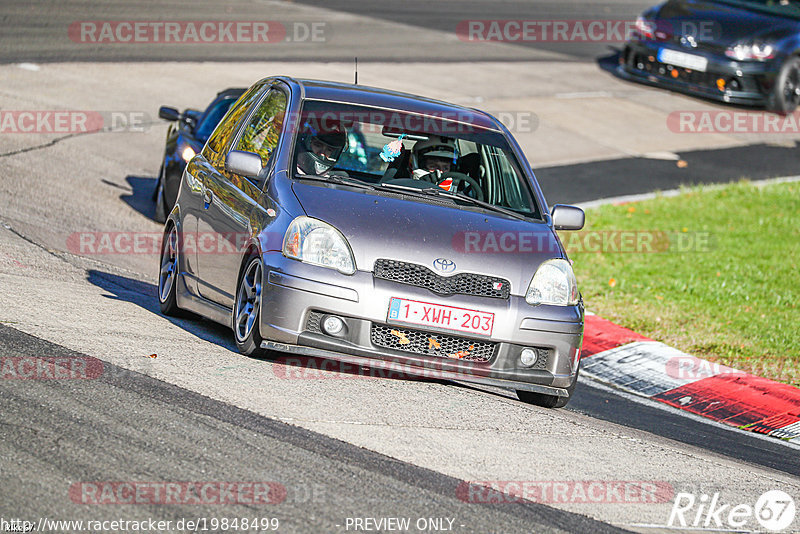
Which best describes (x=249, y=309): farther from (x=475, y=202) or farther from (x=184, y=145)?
(x=184, y=145)

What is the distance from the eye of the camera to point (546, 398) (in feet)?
23.2

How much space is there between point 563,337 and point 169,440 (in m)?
2.54

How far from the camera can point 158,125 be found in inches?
651

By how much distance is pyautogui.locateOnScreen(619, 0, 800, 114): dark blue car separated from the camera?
19.8 metres

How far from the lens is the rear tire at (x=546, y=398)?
22.8ft

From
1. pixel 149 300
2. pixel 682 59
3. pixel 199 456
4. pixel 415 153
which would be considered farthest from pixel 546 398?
pixel 682 59

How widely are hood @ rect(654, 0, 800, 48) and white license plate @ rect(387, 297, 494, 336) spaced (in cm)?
1473

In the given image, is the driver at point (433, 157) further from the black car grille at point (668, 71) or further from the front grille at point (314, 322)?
the black car grille at point (668, 71)

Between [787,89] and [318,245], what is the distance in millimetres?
15768

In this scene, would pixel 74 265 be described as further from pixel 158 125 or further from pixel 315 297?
pixel 158 125

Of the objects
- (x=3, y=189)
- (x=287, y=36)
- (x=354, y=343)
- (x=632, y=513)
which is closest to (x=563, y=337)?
(x=354, y=343)

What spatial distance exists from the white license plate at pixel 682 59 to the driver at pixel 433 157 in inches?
521

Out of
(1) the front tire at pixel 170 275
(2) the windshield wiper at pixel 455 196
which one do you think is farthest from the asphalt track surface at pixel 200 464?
(1) the front tire at pixel 170 275

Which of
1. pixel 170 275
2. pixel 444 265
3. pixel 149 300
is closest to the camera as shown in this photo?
pixel 444 265
